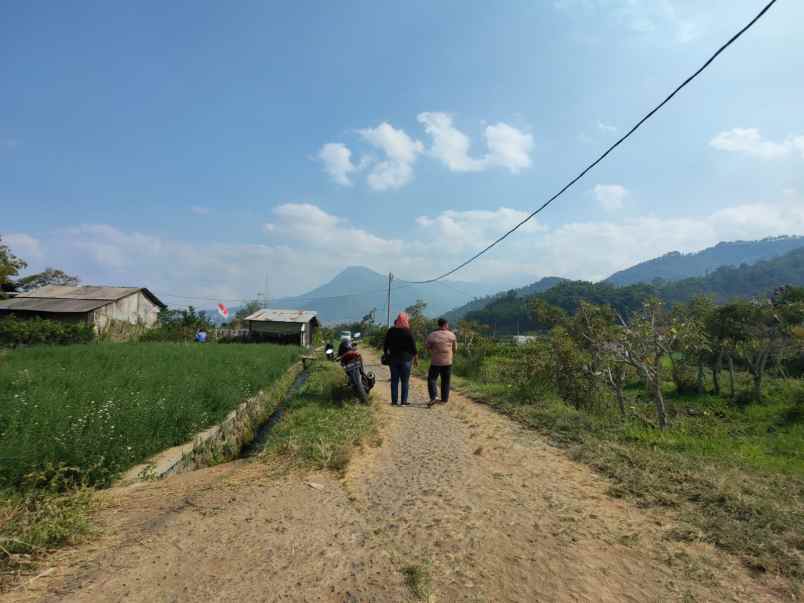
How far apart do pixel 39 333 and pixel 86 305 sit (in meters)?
5.22

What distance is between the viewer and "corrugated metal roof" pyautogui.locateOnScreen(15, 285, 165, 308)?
25.8 metres

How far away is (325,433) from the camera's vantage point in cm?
528

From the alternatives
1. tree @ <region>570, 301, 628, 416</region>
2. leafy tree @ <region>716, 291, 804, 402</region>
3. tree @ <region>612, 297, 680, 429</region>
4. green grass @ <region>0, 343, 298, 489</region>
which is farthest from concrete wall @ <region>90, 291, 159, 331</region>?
leafy tree @ <region>716, 291, 804, 402</region>

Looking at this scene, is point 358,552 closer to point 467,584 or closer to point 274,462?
point 467,584

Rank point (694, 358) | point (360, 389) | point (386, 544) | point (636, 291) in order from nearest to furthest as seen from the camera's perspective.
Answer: point (386, 544) → point (360, 389) → point (694, 358) → point (636, 291)

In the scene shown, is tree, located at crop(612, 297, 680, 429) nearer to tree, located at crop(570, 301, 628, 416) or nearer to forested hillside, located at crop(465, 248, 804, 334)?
tree, located at crop(570, 301, 628, 416)

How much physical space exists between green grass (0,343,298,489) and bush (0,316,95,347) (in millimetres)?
10033

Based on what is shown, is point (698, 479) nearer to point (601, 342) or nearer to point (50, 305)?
point (601, 342)

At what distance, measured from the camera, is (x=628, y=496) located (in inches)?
140

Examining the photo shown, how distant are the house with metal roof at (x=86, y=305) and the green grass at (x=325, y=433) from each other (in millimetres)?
21140

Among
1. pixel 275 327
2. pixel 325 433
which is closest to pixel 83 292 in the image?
pixel 275 327

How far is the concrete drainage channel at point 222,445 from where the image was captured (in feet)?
18.0

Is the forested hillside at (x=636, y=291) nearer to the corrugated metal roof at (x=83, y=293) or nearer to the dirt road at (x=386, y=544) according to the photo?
the corrugated metal roof at (x=83, y=293)

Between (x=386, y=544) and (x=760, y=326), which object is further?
(x=760, y=326)
